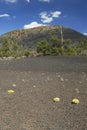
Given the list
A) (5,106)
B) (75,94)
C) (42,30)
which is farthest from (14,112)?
(42,30)

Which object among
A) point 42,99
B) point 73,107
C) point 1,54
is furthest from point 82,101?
point 1,54

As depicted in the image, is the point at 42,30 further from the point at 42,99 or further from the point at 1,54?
the point at 42,99

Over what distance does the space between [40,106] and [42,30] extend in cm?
11840

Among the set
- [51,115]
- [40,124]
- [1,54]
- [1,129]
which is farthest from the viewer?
[1,54]

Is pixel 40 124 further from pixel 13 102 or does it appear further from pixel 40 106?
pixel 13 102

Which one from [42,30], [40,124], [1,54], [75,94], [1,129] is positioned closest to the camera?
[1,129]

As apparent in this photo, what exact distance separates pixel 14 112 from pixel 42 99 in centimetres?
106

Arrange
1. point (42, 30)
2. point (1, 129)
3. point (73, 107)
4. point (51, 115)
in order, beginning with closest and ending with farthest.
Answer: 1. point (1, 129)
2. point (51, 115)
3. point (73, 107)
4. point (42, 30)

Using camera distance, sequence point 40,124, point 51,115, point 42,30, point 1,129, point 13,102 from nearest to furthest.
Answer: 1. point 1,129
2. point 40,124
3. point 51,115
4. point 13,102
5. point 42,30

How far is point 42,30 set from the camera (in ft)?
399

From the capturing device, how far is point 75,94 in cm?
568

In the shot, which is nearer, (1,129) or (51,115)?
(1,129)

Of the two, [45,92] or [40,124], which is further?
[45,92]

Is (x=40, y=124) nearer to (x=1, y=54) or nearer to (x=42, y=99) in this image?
(x=42, y=99)
